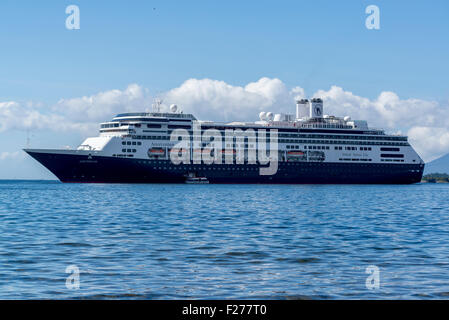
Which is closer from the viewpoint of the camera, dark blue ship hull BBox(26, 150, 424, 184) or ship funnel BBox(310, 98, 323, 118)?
dark blue ship hull BBox(26, 150, 424, 184)

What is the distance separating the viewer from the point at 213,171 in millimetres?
96812

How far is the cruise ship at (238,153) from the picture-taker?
90.5 meters

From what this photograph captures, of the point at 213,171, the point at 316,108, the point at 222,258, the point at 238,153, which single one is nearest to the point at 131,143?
the point at 213,171

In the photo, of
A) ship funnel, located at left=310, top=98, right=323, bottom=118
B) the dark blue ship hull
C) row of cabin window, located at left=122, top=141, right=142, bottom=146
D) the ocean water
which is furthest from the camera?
ship funnel, located at left=310, top=98, right=323, bottom=118

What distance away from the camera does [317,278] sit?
13.9 m

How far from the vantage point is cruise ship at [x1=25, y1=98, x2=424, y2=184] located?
90.5m

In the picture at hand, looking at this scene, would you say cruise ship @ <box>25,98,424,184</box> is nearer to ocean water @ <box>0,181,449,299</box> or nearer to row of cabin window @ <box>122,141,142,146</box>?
row of cabin window @ <box>122,141,142,146</box>

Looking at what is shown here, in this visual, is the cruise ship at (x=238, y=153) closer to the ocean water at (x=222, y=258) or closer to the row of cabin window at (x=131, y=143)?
the row of cabin window at (x=131, y=143)

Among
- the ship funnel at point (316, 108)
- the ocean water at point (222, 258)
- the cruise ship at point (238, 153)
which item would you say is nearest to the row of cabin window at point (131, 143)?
the cruise ship at point (238, 153)

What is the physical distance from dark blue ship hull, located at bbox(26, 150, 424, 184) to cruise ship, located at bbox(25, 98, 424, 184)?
0.13 meters

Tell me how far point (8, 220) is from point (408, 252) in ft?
65.8

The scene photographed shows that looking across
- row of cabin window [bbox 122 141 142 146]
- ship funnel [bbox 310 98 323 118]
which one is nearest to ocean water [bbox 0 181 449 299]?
row of cabin window [bbox 122 141 142 146]

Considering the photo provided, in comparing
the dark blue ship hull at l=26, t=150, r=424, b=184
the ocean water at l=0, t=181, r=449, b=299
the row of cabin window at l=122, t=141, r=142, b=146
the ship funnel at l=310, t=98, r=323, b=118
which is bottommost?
the ocean water at l=0, t=181, r=449, b=299
